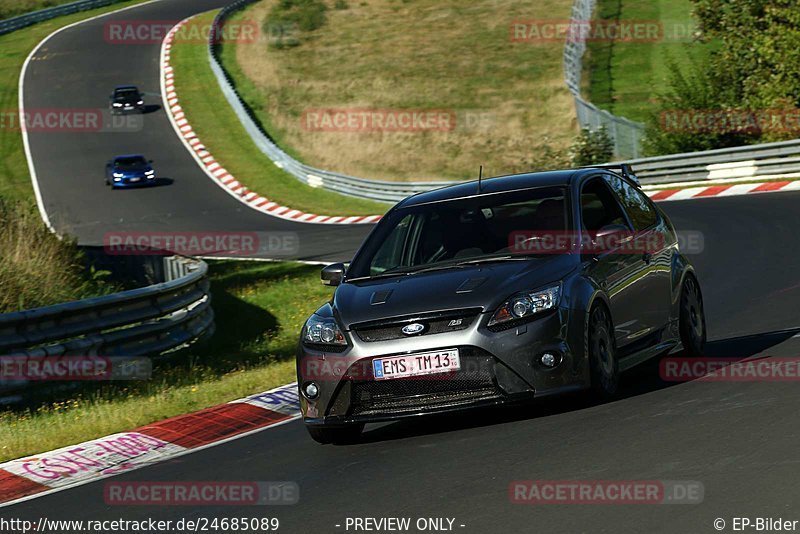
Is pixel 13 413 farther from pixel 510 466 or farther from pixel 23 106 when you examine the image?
pixel 23 106

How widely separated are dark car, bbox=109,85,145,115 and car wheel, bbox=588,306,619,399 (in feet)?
147

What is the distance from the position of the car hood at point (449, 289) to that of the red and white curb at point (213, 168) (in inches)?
916

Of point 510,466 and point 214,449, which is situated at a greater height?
point 510,466

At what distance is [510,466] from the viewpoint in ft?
22.5

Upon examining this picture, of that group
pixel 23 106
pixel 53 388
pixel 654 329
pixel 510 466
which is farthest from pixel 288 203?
pixel 510 466

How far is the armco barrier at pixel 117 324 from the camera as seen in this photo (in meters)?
12.7

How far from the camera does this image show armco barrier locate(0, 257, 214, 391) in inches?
499

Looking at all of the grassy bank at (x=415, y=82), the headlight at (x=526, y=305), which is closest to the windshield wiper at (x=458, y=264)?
the headlight at (x=526, y=305)

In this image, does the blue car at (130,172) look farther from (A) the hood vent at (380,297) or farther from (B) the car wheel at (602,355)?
(B) the car wheel at (602,355)

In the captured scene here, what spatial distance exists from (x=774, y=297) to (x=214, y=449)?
6.87 m

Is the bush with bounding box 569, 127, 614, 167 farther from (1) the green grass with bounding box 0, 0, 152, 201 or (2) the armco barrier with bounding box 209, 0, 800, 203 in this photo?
(1) the green grass with bounding box 0, 0, 152, 201

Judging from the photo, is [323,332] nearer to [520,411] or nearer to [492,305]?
[492,305]

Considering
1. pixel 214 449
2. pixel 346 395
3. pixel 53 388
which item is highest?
pixel 346 395

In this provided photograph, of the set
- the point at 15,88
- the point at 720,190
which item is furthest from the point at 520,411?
the point at 15,88
